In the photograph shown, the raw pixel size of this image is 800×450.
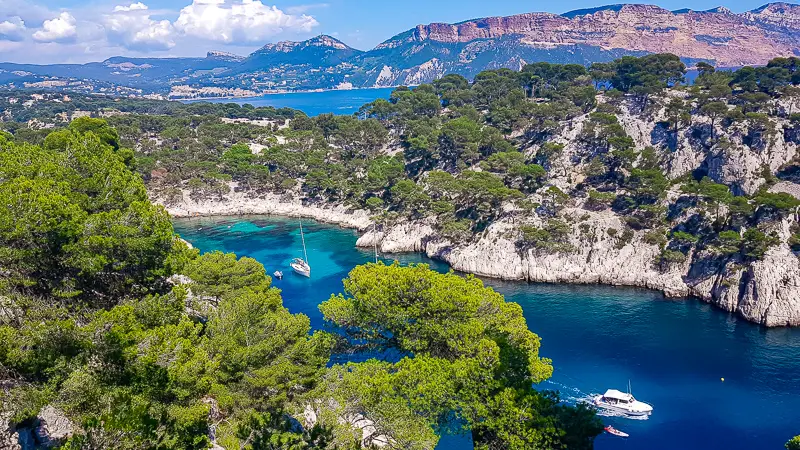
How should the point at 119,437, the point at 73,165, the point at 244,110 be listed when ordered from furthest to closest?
the point at 244,110, the point at 73,165, the point at 119,437

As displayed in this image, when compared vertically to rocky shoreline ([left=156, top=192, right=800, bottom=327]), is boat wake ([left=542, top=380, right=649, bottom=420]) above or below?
below

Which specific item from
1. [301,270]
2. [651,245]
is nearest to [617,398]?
[651,245]

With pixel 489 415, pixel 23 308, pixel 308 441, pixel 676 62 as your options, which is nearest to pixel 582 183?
pixel 676 62

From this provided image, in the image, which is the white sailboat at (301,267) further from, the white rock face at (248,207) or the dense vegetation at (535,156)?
the white rock face at (248,207)

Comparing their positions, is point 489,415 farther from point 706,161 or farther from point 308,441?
point 706,161

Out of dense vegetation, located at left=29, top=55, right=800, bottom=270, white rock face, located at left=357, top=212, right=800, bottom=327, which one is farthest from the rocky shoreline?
dense vegetation, located at left=29, top=55, right=800, bottom=270

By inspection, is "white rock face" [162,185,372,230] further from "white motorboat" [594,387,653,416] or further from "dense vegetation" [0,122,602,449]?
"dense vegetation" [0,122,602,449]

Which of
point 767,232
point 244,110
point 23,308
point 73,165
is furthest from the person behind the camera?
point 244,110
